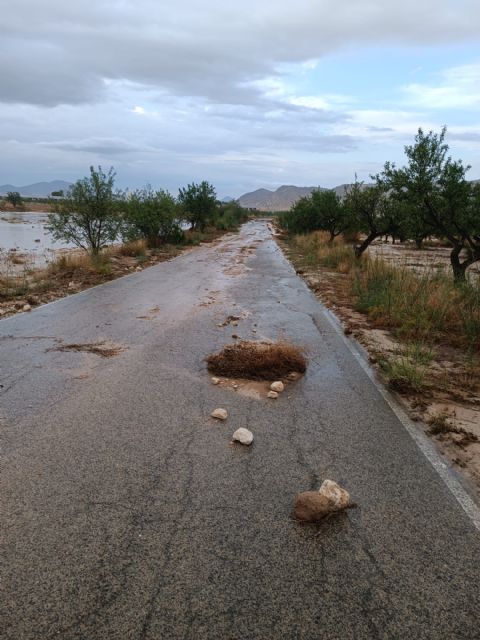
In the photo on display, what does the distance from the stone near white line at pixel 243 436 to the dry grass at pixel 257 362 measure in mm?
1735

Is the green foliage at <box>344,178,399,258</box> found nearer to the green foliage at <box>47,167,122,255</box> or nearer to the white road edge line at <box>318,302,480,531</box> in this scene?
the green foliage at <box>47,167,122,255</box>

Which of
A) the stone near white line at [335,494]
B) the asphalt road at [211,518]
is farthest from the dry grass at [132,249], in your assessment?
the stone near white line at [335,494]

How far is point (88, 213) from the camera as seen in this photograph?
18.0 metres

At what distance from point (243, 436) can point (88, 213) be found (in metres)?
16.5

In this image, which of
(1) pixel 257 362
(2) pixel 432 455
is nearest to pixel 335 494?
(2) pixel 432 455

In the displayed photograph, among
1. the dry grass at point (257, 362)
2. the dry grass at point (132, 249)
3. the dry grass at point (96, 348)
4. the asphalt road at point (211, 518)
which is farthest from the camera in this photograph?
the dry grass at point (132, 249)

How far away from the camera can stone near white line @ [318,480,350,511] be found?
2.94m

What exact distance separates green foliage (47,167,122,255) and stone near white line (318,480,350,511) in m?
17.3

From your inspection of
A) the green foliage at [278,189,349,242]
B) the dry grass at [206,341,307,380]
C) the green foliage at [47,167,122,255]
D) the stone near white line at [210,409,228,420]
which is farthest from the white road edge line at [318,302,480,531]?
the green foliage at [278,189,349,242]

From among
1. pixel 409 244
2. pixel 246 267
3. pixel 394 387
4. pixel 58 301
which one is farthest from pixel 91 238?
pixel 409 244

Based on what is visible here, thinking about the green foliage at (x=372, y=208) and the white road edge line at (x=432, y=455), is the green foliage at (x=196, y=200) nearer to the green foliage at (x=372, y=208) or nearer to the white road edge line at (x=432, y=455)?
the green foliage at (x=372, y=208)

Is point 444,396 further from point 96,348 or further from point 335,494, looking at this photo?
point 96,348

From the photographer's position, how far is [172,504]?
2971 mm

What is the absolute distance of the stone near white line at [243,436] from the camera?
3.85m
